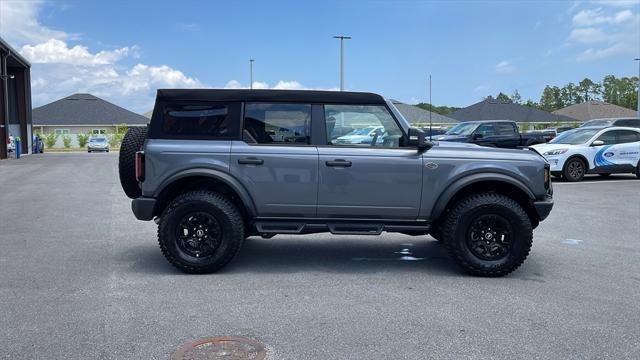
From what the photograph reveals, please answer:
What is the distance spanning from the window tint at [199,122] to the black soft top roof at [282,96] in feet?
0.35

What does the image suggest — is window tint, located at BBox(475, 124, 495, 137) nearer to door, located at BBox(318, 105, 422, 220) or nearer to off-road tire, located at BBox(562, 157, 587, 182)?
off-road tire, located at BBox(562, 157, 587, 182)

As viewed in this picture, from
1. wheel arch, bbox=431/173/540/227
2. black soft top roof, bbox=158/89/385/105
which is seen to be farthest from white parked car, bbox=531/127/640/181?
black soft top roof, bbox=158/89/385/105

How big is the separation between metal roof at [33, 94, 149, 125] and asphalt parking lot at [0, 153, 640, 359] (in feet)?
182

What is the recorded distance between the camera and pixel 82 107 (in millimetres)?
62844

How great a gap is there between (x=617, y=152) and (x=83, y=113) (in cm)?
5737

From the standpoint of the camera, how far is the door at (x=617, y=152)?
627 inches

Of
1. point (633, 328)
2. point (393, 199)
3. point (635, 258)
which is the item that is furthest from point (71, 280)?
point (635, 258)

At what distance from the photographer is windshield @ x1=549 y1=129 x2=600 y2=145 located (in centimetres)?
1622

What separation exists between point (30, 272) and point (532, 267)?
18.0 feet

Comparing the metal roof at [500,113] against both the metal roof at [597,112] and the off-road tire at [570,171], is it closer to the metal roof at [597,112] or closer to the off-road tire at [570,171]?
the metal roof at [597,112]

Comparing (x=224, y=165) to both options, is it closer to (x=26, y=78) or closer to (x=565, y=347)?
(x=565, y=347)

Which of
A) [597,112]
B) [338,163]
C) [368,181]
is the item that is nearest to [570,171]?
[368,181]

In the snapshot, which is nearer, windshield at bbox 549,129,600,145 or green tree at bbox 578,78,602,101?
windshield at bbox 549,129,600,145

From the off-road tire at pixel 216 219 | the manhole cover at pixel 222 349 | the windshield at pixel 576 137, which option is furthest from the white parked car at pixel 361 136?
the windshield at pixel 576 137
